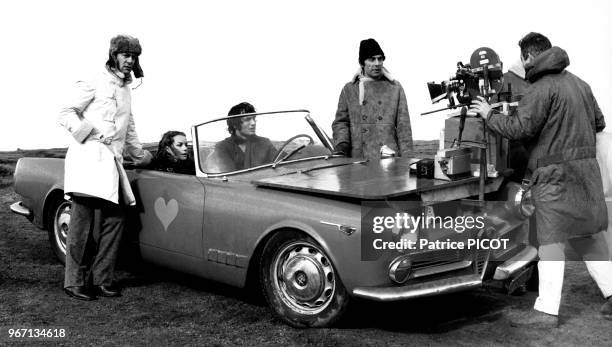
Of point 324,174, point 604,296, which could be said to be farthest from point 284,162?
point 604,296

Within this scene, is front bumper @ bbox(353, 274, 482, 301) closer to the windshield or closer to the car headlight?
the car headlight

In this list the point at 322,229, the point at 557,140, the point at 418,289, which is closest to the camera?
the point at 418,289

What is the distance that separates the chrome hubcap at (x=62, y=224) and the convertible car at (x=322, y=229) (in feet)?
3.26

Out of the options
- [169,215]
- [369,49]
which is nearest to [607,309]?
[369,49]

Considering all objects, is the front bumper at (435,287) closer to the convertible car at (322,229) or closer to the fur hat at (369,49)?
the convertible car at (322,229)

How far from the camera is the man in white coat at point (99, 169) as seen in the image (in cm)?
639

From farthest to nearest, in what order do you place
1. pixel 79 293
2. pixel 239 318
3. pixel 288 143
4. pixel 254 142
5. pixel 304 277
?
pixel 288 143, pixel 254 142, pixel 79 293, pixel 239 318, pixel 304 277

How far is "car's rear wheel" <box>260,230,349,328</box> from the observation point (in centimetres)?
534

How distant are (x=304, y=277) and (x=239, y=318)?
685 mm

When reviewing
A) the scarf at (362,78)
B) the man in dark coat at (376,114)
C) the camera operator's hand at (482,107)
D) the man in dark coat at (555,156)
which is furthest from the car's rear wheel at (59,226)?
the man in dark coat at (555,156)

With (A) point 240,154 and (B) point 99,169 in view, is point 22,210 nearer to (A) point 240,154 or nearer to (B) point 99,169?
(B) point 99,169

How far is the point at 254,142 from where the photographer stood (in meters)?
6.75

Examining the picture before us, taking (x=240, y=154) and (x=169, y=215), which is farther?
(x=240, y=154)

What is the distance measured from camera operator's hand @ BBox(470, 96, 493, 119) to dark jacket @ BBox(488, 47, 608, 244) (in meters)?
0.06
